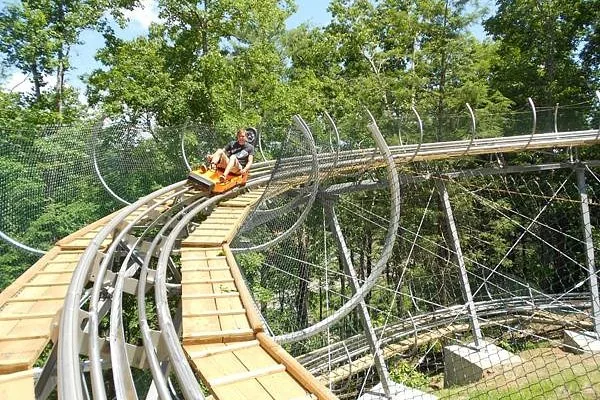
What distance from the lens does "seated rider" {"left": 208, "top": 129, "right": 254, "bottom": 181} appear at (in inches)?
197

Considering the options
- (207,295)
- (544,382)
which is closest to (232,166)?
(207,295)

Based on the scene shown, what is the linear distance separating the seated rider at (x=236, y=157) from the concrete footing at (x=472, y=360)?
15.6ft

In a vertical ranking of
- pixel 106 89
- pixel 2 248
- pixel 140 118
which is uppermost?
pixel 106 89

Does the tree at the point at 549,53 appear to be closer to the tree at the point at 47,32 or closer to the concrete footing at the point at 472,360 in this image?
the concrete footing at the point at 472,360

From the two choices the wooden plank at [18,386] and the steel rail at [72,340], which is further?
the wooden plank at [18,386]

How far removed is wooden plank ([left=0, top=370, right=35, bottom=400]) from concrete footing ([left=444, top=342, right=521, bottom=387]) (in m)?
6.83

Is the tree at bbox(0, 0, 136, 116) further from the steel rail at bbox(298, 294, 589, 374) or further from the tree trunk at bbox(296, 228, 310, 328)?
the steel rail at bbox(298, 294, 589, 374)

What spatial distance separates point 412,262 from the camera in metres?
12.1

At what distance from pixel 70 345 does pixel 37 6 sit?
10.8 meters

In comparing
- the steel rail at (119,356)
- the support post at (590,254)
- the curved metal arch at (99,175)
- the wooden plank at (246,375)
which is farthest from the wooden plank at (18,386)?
the support post at (590,254)

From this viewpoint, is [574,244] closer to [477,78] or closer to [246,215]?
[477,78]

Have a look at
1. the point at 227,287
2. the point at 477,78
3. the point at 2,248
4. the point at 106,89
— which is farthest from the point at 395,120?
the point at 477,78

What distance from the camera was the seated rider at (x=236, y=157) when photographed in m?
5.00

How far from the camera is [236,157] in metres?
5.12
